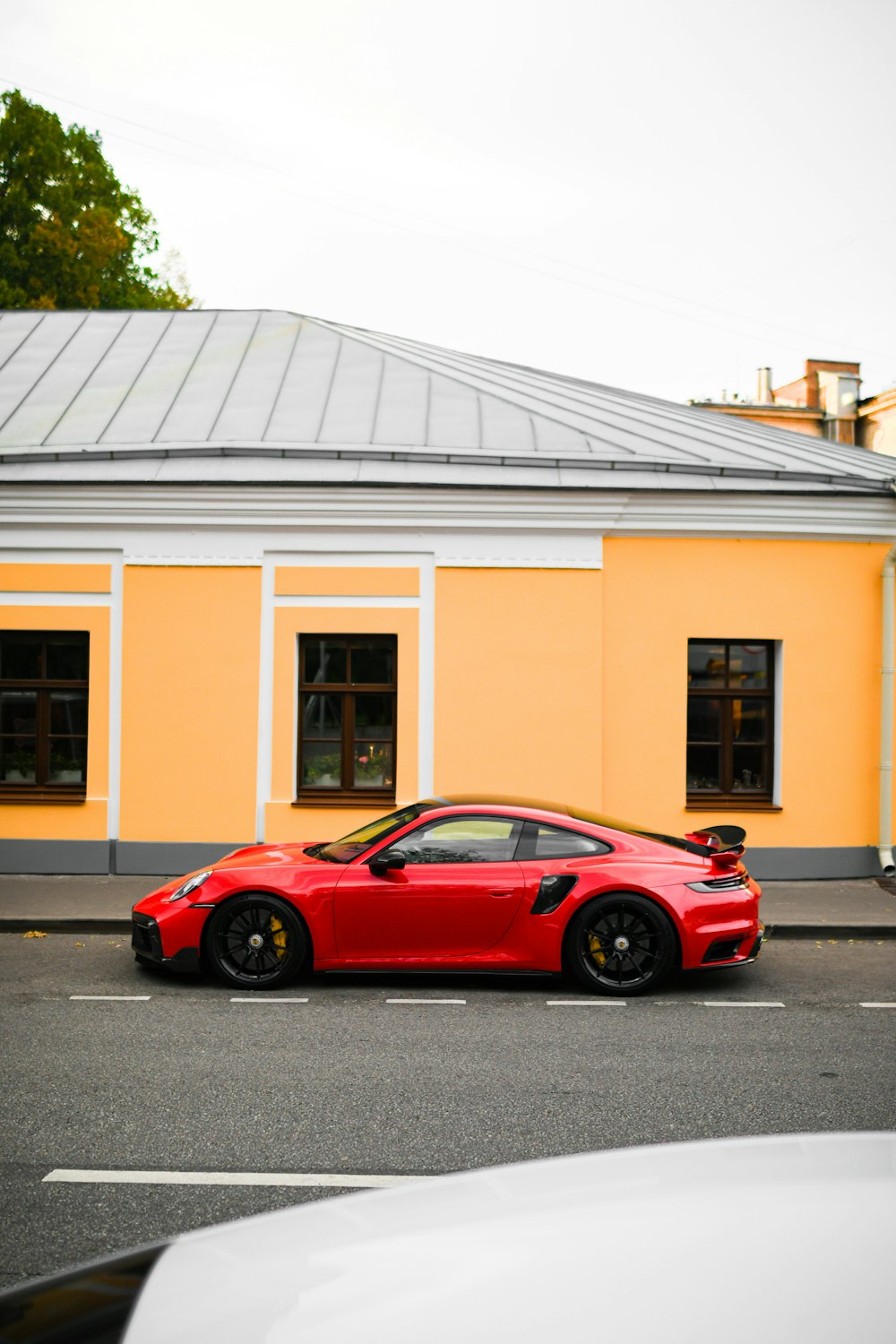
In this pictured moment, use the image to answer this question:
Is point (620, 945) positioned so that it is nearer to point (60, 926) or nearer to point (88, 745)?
point (60, 926)

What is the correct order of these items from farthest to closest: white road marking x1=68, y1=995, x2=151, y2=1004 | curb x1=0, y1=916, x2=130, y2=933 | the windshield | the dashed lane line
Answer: curb x1=0, y1=916, x2=130, y2=933 < the windshield < the dashed lane line < white road marking x1=68, y1=995, x2=151, y2=1004

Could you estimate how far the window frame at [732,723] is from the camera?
40.3ft

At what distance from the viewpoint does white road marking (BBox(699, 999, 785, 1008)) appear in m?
7.14

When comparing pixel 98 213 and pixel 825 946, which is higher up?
pixel 98 213

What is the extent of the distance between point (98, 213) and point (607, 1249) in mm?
31318

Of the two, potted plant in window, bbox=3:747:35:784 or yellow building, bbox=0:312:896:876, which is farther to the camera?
potted plant in window, bbox=3:747:35:784

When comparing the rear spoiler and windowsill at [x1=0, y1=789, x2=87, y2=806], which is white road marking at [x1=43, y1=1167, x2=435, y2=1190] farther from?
windowsill at [x1=0, y1=789, x2=87, y2=806]

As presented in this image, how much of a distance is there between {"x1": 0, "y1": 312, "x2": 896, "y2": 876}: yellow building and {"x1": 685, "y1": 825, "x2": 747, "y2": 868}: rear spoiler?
3.32m

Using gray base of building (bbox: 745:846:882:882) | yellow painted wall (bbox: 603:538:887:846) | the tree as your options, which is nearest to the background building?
the tree

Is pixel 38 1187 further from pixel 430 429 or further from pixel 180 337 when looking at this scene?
pixel 180 337

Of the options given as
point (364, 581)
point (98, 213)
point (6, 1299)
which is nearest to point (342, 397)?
point (364, 581)


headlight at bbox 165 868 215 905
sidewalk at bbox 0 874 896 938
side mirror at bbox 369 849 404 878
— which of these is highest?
side mirror at bbox 369 849 404 878

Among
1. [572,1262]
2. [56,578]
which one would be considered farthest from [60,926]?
[572,1262]

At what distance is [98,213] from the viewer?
28.5 m
